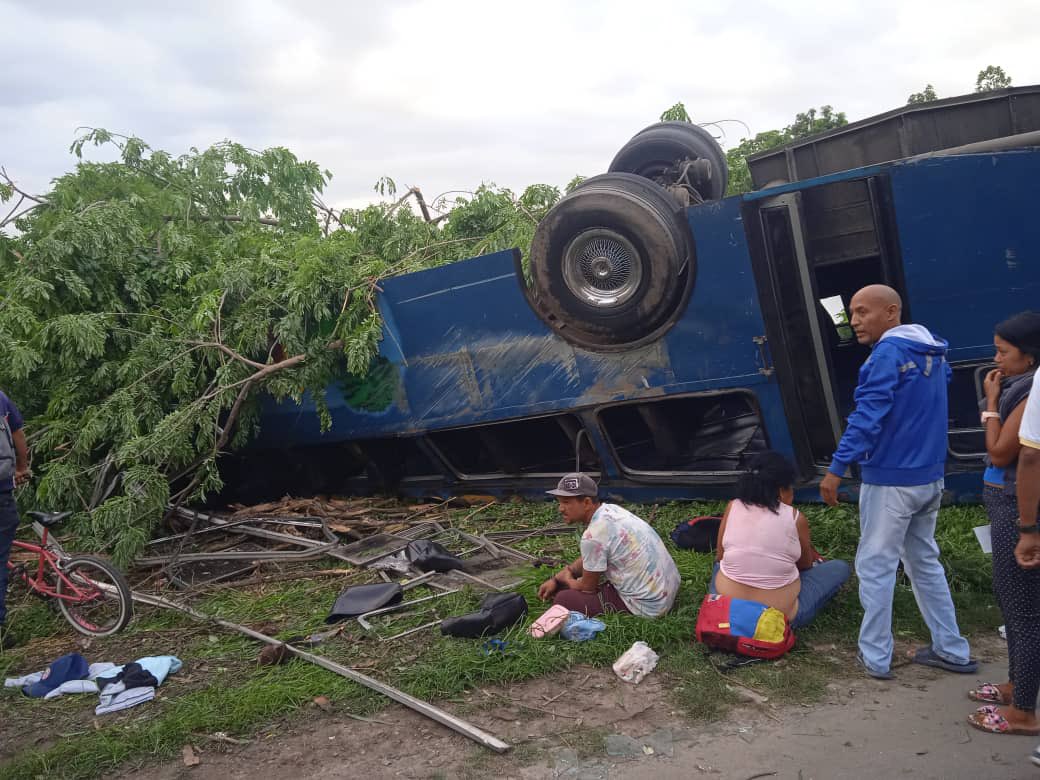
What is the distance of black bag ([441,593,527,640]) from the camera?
4094mm

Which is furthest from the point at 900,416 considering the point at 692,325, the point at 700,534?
the point at 692,325

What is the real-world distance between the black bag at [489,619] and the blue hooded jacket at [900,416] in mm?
1696

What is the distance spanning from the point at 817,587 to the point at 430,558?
2295 mm

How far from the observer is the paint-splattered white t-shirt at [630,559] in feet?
13.1

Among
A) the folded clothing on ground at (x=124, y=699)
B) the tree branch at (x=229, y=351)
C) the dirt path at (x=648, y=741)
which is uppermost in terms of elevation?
the tree branch at (x=229, y=351)

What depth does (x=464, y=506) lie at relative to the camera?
6.98 meters

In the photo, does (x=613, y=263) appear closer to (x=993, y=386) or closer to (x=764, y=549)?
(x=764, y=549)

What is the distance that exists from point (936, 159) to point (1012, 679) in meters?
2.95

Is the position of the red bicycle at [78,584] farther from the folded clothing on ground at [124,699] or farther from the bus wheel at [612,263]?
the bus wheel at [612,263]

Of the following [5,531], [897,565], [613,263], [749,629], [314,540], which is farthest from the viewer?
[314,540]

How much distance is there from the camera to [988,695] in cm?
320

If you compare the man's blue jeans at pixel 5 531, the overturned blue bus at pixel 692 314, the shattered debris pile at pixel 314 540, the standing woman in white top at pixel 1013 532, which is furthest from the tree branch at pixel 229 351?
the standing woman in white top at pixel 1013 532

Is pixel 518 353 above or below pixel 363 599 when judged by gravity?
above

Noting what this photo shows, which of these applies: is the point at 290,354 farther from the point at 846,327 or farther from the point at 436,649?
the point at 846,327
